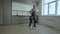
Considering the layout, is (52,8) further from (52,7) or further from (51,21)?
(51,21)

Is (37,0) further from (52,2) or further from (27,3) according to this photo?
(52,2)

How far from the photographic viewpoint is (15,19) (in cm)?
1054

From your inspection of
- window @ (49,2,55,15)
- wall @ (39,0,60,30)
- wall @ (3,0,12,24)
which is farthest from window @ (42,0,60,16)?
wall @ (3,0,12,24)

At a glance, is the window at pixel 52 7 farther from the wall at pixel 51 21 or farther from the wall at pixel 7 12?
the wall at pixel 7 12

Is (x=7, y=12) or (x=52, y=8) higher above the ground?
(x=52, y=8)

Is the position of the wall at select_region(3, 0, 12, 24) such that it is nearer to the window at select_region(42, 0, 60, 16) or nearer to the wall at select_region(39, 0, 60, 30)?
the wall at select_region(39, 0, 60, 30)

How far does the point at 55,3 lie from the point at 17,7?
417cm

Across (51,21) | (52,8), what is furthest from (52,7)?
(51,21)

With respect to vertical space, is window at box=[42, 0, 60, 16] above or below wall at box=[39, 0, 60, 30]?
above

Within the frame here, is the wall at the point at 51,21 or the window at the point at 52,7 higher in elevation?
the window at the point at 52,7

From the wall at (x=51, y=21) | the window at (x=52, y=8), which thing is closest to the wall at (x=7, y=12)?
the wall at (x=51, y=21)

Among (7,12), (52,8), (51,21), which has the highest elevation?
(52,8)

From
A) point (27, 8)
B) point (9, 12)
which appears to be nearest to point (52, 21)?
point (27, 8)

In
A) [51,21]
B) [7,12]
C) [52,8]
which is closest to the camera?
[51,21]
